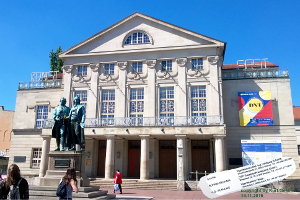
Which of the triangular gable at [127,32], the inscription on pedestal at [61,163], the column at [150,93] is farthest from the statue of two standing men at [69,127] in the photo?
the triangular gable at [127,32]

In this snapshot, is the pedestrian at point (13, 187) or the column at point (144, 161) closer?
the pedestrian at point (13, 187)

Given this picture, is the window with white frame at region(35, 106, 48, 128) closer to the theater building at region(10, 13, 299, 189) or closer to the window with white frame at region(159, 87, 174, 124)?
the theater building at region(10, 13, 299, 189)

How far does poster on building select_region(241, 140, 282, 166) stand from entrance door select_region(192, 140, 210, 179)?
3.28 meters

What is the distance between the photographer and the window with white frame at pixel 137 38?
27.6 metres

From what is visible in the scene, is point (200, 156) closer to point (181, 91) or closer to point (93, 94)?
point (181, 91)

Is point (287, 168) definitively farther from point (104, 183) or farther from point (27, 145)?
point (27, 145)

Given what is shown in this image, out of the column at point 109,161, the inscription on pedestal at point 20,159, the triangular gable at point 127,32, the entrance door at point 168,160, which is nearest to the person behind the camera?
the column at point 109,161

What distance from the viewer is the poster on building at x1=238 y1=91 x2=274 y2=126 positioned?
25.1 m

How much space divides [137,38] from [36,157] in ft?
51.4

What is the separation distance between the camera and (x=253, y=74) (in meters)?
26.4

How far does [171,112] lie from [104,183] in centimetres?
829

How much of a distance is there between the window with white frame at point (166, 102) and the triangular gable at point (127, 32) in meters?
4.29

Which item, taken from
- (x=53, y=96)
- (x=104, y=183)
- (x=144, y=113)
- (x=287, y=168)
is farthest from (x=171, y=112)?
(x=287, y=168)

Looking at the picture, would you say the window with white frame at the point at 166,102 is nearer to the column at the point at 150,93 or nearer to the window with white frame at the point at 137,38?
the column at the point at 150,93
